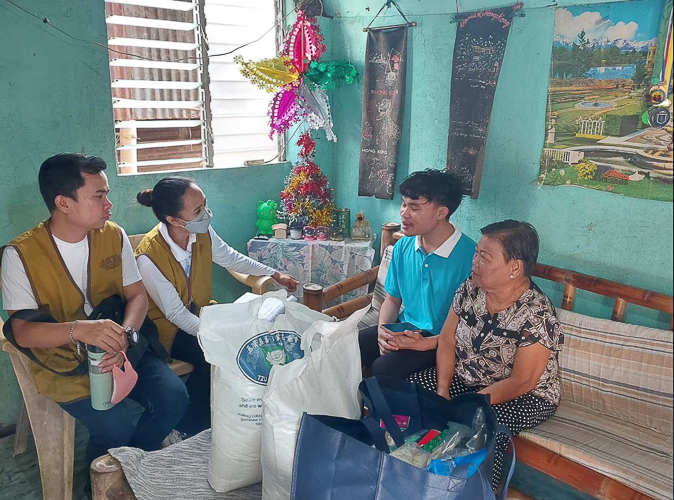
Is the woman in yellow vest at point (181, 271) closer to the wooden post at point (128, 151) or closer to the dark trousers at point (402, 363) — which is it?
the wooden post at point (128, 151)

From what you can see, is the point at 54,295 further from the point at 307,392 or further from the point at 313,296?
the point at 307,392

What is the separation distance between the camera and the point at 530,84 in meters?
2.51

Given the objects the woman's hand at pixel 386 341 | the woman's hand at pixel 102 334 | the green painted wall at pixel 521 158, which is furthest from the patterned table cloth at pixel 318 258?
the woman's hand at pixel 102 334

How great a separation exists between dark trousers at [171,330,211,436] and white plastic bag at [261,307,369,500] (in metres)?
1.19

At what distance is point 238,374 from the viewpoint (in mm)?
1425

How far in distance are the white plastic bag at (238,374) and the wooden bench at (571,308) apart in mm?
936

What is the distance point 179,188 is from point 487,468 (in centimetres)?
176

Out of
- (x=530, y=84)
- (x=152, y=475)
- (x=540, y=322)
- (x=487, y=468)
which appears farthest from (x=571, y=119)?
(x=152, y=475)

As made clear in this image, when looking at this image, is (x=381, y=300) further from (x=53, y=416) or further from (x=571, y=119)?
(x=53, y=416)

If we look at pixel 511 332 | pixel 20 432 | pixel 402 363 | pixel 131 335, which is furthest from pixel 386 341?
pixel 20 432

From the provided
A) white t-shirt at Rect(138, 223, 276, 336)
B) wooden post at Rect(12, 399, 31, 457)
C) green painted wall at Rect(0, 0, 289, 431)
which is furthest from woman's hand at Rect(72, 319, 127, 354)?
green painted wall at Rect(0, 0, 289, 431)

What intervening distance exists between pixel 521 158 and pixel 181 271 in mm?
1574

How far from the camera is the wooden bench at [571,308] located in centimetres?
176

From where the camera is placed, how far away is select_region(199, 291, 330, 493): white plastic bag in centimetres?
143
